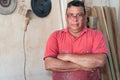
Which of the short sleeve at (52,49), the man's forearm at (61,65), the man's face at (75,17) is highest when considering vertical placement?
the man's face at (75,17)

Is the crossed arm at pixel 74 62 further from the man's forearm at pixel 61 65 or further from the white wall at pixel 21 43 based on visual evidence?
the white wall at pixel 21 43

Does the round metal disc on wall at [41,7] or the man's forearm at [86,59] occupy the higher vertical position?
the round metal disc on wall at [41,7]

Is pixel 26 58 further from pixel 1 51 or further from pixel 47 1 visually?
pixel 47 1

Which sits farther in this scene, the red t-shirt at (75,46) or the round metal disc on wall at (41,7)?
the round metal disc on wall at (41,7)

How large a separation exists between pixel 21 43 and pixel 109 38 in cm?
118

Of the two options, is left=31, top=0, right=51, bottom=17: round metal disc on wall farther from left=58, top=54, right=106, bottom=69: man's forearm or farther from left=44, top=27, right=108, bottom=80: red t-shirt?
left=58, top=54, right=106, bottom=69: man's forearm

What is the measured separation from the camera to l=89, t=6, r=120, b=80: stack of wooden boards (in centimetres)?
326

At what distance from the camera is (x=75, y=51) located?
2.23m

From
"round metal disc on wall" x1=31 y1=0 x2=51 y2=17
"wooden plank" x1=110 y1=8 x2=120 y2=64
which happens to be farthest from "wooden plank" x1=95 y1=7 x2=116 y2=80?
"round metal disc on wall" x1=31 y1=0 x2=51 y2=17

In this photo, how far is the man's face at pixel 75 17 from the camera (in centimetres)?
224

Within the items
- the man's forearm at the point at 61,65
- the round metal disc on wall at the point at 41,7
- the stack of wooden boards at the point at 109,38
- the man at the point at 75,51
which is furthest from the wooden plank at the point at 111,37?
the man's forearm at the point at 61,65

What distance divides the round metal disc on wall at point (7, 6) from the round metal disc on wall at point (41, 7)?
232 millimetres

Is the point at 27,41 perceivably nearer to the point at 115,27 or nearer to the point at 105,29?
the point at 105,29

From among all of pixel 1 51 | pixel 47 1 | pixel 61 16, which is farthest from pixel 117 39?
pixel 1 51
